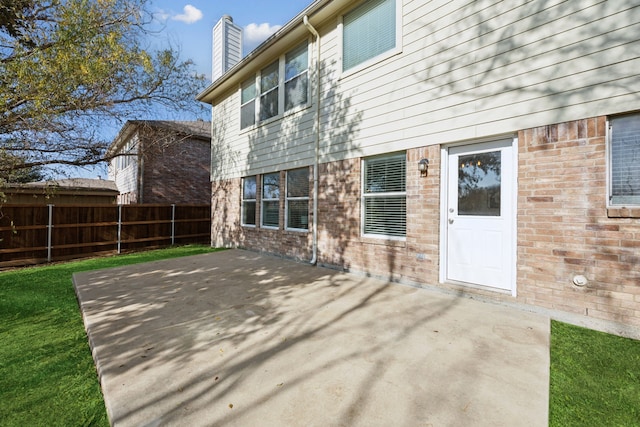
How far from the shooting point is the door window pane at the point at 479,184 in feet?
13.8

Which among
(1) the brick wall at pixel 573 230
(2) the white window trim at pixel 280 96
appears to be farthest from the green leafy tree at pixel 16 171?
(1) the brick wall at pixel 573 230

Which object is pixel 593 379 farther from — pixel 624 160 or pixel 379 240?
pixel 379 240

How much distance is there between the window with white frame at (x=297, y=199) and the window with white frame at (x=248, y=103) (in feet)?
8.94

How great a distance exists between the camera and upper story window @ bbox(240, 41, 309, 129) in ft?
24.4

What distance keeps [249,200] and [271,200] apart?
1277 millimetres

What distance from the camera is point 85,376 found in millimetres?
2596

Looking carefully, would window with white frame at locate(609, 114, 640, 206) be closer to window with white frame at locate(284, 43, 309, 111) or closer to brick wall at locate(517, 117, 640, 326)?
brick wall at locate(517, 117, 640, 326)

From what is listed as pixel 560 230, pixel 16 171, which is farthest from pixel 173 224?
pixel 560 230

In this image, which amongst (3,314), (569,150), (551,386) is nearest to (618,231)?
(569,150)

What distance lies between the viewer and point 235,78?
9523 millimetres

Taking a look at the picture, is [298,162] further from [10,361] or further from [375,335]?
[10,361]

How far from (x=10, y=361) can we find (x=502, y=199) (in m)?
5.84

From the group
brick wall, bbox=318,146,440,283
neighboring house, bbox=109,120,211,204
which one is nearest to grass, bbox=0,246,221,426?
brick wall, bbox=318,146,440,283

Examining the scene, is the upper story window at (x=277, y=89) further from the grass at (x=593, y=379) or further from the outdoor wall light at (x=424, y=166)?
the grass at (x=593, y=379)
